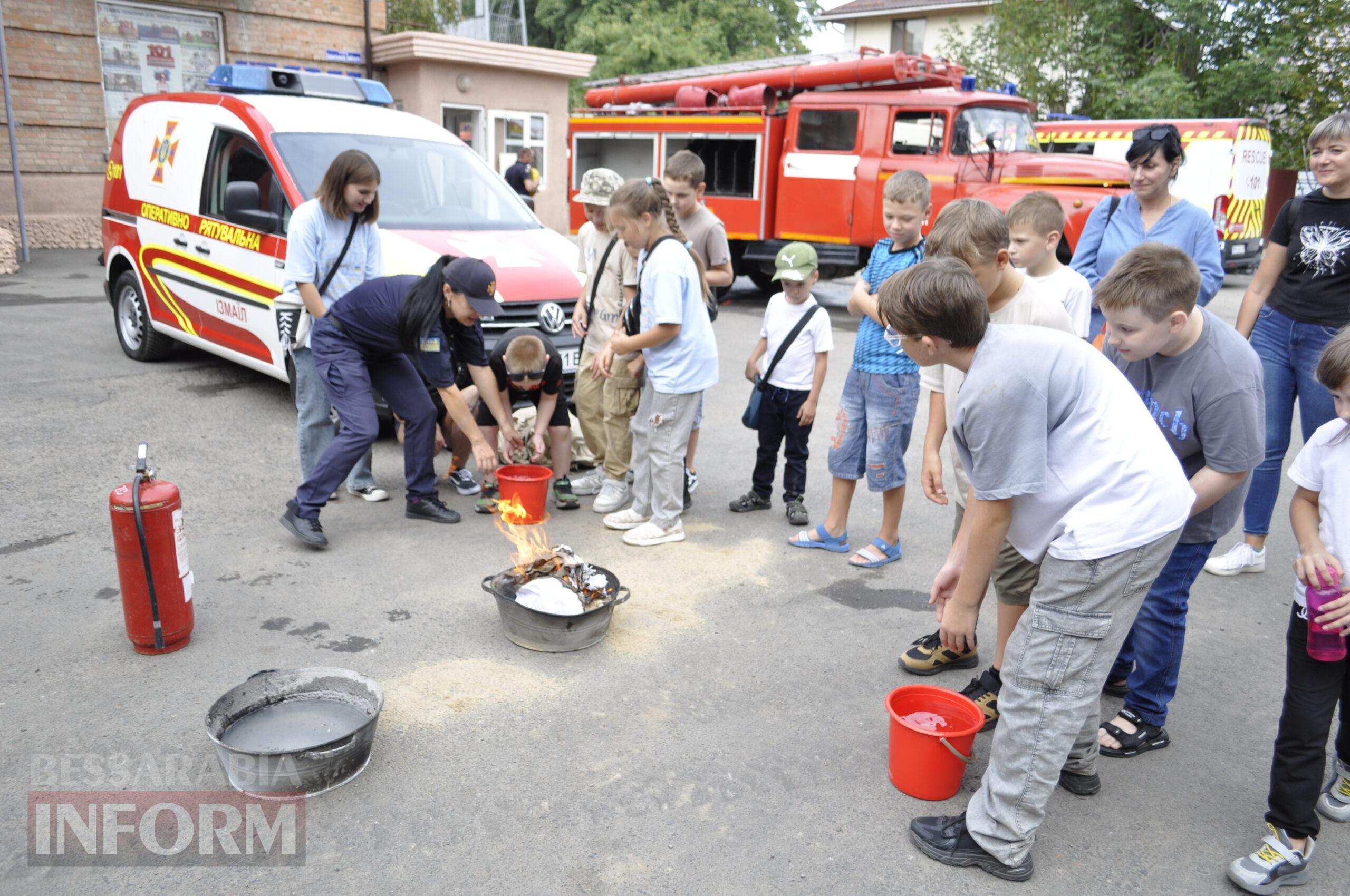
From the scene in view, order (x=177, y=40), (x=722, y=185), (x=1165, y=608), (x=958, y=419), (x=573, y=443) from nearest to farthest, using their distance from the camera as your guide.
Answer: (x=958, y=419), (x=1165, y=608), (x=573, y=443), (x=722, y=185), (x=177, y=40)

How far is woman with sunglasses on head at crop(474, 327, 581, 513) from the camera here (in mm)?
5133

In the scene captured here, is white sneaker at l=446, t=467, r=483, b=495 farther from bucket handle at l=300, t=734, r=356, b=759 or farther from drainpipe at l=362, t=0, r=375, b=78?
drainpipe at l=362, t=0, r=375, b=78

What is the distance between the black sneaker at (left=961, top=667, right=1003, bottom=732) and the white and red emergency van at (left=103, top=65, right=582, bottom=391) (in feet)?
11.5

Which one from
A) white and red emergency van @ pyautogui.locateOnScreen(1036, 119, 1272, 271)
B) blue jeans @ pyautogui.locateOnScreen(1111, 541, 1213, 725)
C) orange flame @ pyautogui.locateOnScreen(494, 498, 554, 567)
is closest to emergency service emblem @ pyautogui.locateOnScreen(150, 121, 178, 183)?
orange flame @ pyautogui.locateOnScreen(494, 498, 554, 567)

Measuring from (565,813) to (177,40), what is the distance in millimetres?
16662

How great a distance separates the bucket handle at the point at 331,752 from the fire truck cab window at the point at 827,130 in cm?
1114

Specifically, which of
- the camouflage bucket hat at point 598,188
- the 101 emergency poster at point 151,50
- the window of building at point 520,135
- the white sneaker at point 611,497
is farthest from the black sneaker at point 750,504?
the 101 emergency poster at point 151,50

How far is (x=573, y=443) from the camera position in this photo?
617 cm

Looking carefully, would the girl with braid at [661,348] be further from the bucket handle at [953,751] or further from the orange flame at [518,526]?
the bucket handle at [953,751]

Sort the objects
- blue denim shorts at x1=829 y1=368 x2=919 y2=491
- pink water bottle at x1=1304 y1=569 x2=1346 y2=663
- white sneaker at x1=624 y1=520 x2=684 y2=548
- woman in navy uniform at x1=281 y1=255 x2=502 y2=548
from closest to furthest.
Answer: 1. pink water bottle at x1=1304 y1=569 x2=1346 y2=663
2. blue denim shorts at x1=829 y1=368 x2=919 y2=491
3. woman in navy uniform at x1=281 y1=255 x2=502 y2=548
4. white sneaker at x1=624 y1=520 x2=684 y2=548

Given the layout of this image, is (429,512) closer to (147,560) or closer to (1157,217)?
(147,560)

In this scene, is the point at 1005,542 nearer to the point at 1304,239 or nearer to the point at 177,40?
the point at 1304,239

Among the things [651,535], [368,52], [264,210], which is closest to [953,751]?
[651,535]

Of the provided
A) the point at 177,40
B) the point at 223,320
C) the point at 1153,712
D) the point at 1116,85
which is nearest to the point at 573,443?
the point at 223,320
